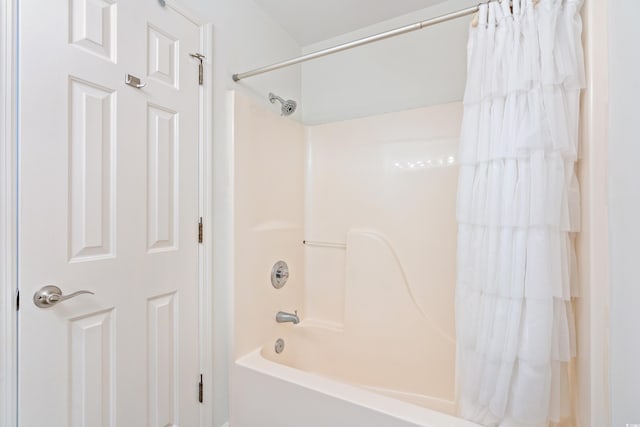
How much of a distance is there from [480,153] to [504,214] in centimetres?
23

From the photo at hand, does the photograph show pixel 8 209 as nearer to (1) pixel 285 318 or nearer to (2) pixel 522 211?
(1) pixel 285 318

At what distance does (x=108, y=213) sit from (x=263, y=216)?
0.77m

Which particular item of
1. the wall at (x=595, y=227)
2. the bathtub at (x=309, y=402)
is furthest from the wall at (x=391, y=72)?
the bathtub at (x=309, y=402)

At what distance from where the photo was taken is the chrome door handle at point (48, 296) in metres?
0.86

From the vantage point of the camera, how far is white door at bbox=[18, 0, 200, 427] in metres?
0.86

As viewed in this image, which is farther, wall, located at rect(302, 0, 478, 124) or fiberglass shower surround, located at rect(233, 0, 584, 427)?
wall, located at rect(302, 0, 478, 124)

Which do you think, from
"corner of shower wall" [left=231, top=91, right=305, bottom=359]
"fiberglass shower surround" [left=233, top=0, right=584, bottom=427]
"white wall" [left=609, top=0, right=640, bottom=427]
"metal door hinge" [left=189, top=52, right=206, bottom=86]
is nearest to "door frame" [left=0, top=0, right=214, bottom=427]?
"metal door hinge" [left=189, top=52, right=206, bottom=86]

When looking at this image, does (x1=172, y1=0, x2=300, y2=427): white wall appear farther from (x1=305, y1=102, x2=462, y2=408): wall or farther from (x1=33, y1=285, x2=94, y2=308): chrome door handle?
(x1=305, y1=102, x2=462, y2=408): wall

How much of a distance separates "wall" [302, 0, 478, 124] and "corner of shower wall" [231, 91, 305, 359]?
0.37 meters

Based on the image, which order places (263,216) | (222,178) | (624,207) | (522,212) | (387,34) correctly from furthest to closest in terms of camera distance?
(263,216)
(222,178)
(387,34)
(522,212)
(624,207)

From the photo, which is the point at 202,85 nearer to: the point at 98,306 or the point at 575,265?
the point at 98,306

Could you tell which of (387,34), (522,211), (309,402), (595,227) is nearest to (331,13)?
(387,34)

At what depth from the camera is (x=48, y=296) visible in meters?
0.87

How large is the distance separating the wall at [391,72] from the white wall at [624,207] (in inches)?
39.2
